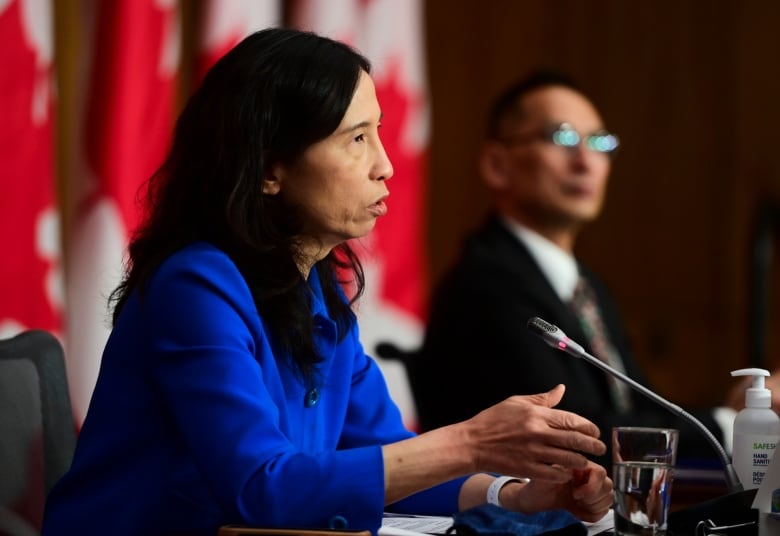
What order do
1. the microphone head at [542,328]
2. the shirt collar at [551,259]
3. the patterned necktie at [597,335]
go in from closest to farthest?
the microphone head at [542,328] → the patterned necktie at [597,335] → the shirt collar at [551,259]

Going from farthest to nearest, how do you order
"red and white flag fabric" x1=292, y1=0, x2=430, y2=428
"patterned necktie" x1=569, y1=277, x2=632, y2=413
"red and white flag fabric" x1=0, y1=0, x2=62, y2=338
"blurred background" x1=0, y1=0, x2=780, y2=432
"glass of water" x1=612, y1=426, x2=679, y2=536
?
1. "blurred background" x1=0, y1=0, x2=780, y2=432
2. "red and white flag fabric" x1=292, y1=0, x2=430, y2=428
3. "patterned necktie" x1=569, y1=277, x2=632, y2=413
4. "red and white flag fabric" x1=0, y1=0, x2=62, y2=338
5. "glass of water" x1=612, y1=426, x2=679, y2=536

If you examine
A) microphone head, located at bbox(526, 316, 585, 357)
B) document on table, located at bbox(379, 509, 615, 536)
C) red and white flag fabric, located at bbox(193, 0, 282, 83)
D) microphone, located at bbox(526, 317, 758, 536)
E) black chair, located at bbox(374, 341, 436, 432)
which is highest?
red and white flag fabric, located at bbox(193, 0, 282, 83)

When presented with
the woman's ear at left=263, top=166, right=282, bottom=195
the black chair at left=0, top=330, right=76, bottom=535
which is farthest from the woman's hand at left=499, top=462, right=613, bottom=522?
the black chair at left=0, top=330, right=76, bottom=535

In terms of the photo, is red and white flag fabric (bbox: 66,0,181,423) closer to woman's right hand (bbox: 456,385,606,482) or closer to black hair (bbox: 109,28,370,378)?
black hair (bbox: 109,28,370,378)

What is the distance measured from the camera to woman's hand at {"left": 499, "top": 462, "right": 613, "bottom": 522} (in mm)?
1530

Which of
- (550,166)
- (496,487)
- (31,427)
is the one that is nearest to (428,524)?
(496,487)

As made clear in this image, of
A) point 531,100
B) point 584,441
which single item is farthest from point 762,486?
point 531,100

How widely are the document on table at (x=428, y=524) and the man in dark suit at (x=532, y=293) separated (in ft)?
2.40

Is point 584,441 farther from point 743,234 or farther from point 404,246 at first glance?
point 743,234

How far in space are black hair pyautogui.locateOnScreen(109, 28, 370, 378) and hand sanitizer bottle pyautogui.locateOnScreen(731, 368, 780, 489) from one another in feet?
1.82

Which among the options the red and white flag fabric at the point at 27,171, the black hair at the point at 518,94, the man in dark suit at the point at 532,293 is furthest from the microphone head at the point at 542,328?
the black hair at the point at 518,94

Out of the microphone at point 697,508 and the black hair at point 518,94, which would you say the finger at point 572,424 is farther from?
the black hair at point 518,94

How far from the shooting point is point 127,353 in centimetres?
156

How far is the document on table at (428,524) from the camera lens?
4.87 ft
